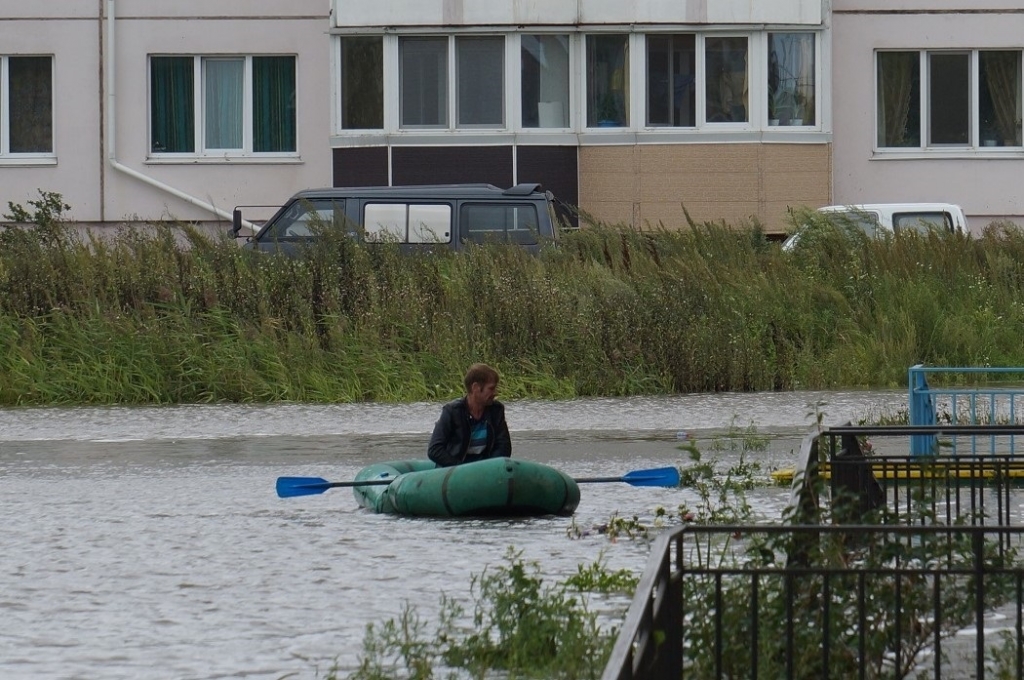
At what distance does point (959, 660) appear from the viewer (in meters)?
6.14

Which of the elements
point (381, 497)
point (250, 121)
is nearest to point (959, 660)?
point (381, 497)

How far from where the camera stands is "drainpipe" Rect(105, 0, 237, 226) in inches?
1319

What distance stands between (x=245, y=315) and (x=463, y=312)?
2.35 m

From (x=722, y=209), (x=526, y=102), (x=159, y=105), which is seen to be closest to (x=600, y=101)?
(x=526, y=102)

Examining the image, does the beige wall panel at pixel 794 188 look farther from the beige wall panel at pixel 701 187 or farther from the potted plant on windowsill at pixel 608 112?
the potted plant on windowsill at pixel 608 112

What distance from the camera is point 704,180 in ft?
106

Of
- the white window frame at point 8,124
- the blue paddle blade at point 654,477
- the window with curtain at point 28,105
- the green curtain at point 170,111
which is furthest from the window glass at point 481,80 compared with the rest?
the blue paddle blade at point 654,477

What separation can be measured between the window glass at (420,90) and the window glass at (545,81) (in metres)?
1.42

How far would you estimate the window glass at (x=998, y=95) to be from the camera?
33.8 m

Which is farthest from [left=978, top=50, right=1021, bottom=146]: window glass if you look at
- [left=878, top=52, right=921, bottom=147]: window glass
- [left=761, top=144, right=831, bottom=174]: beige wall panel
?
[left=761, top=144, right=831, bottom=174]: beige wall panel

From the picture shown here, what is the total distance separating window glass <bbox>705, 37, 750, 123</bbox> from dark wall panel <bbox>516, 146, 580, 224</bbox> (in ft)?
8.65

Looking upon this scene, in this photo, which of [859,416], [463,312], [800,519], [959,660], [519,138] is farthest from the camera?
[519,138]

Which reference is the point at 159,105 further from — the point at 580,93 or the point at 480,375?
the point at 480,375

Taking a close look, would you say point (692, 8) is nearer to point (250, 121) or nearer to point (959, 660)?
point (250, 121)
